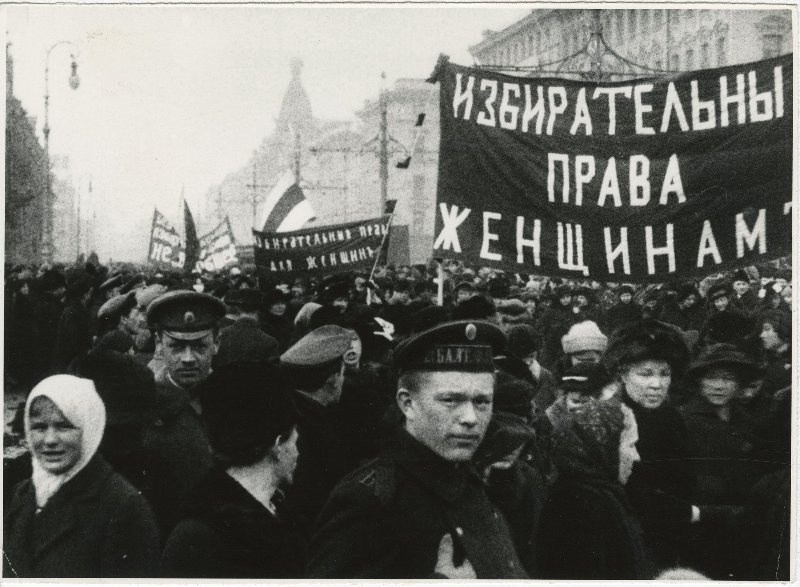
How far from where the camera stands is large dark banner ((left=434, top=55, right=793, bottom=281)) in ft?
17.0

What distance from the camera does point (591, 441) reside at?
12.3 ft

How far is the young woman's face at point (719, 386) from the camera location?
17.1 feet

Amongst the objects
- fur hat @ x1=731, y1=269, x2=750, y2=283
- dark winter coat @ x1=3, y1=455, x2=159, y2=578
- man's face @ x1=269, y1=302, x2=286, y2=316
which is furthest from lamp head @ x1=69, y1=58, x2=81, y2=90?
fur hat @ x1=731, y1=269, x2=750, y2=283

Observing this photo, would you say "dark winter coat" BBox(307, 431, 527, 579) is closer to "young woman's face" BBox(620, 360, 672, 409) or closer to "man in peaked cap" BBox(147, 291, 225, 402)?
"young woman's face" BBox(620, 360, 672, 409)

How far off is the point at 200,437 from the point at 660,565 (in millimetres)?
2415

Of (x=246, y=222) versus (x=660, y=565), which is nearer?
(x=660, y=565)

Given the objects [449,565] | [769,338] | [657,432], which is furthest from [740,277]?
[449,565]

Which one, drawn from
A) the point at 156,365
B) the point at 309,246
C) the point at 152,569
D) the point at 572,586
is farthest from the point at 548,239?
the point at 309,246

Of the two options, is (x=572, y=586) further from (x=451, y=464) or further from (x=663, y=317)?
(x=663, y=317)

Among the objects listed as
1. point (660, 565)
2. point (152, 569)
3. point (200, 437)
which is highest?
point (200, 437)

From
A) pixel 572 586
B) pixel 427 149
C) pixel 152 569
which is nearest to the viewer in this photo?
pixel 152 569

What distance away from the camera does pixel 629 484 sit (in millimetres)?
3957

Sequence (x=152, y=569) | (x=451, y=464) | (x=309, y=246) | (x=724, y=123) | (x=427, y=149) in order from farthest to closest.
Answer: (x=427, y=149)
(x=309, y=246)
(x=724, y=123)
(x=152, y=569)
(x=451, y=464)

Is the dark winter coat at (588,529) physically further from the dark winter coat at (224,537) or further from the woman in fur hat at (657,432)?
the dark winter coat at (224,537)
